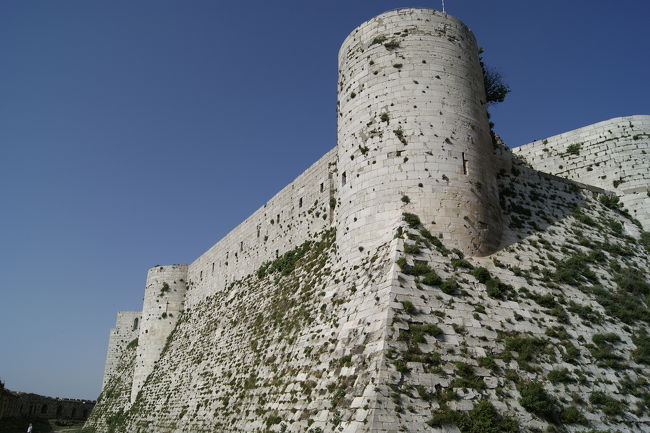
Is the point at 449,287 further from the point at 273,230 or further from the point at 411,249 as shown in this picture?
the point at 273,230

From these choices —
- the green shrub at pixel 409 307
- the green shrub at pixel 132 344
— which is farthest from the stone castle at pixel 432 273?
the green shrub at pixel 132 344

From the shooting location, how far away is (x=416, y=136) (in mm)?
15047

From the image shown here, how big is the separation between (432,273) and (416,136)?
A: 4.45m

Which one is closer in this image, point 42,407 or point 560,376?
point 560,376

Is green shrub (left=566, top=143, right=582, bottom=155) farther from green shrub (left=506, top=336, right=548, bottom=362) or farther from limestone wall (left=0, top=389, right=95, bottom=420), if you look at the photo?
limestone wall (left=0, top=389, right=95, bottom=420)

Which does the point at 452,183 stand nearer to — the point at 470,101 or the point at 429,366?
the point at 470,101

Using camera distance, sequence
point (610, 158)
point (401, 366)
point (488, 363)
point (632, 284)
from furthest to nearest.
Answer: point (610, 158) → point (632, 284) → point (488, 363) → point (401, 366)

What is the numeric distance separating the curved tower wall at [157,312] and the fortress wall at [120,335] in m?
20.5

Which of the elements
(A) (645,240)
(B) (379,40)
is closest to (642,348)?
(A) (645,240)

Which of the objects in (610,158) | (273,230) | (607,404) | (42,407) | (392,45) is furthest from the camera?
(42,407)

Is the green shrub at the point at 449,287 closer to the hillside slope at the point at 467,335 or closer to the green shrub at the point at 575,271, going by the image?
the hillside slope at the point at 467,335

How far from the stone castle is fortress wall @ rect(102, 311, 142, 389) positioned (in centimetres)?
3445

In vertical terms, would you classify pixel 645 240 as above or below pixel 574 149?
below

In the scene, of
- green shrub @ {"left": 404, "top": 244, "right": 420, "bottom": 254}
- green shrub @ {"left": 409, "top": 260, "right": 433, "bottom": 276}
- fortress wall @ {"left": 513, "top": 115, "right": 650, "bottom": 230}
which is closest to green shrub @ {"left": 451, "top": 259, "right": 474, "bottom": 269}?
green shrub @ {"left": 409, "top": 260, "right": 433, "bottom": 276}
